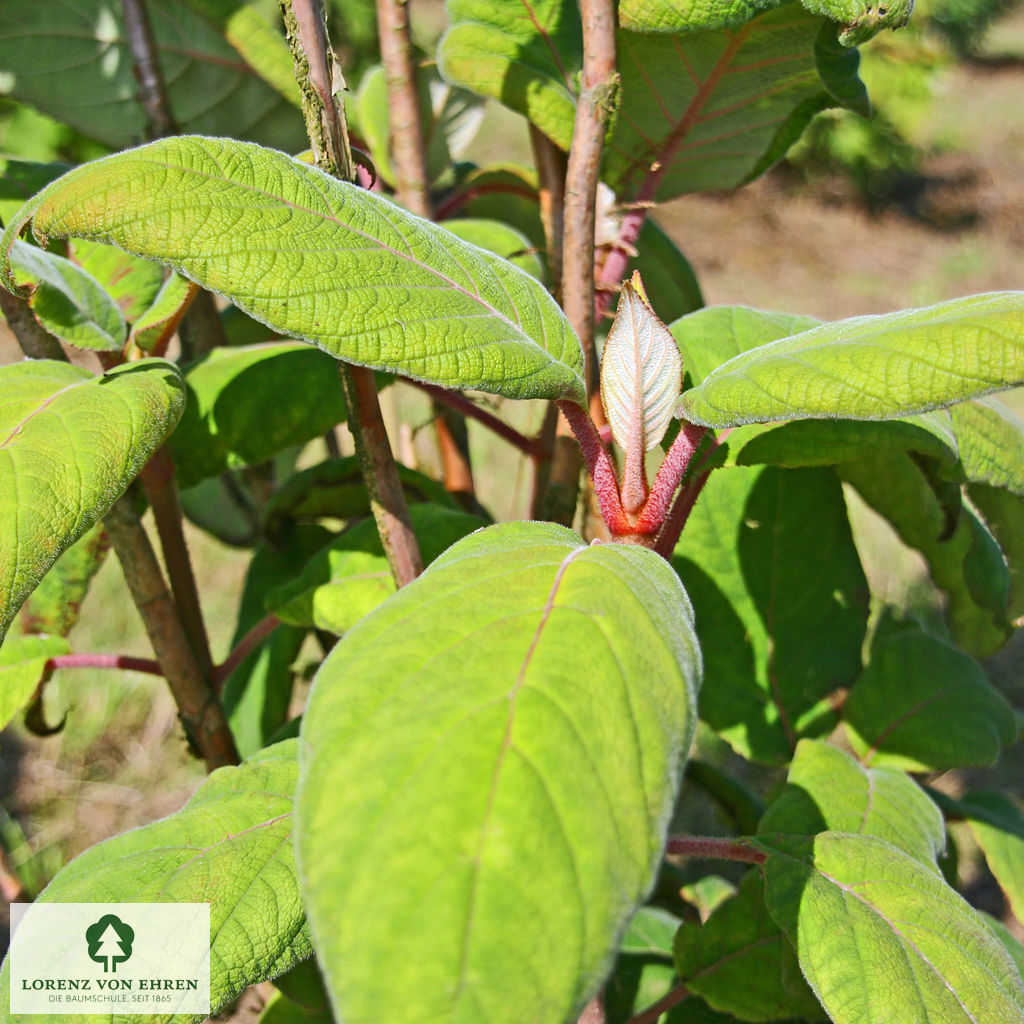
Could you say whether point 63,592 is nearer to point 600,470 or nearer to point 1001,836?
point 600,470

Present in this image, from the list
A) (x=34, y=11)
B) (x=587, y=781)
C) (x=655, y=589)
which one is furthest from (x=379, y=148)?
(x=587, y=781)

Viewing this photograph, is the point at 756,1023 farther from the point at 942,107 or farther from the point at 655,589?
the point at 942,107

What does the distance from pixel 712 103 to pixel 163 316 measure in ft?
1.74

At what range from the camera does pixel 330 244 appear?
0.57 metres

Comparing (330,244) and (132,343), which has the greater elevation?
(330,244)

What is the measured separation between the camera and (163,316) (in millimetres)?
762

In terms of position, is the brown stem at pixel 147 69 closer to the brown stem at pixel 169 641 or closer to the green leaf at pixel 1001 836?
the brown stem at pixel 169 641

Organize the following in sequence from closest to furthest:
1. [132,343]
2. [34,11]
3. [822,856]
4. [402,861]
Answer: [402,861] → [822,856] → [132,343] → [34,11]

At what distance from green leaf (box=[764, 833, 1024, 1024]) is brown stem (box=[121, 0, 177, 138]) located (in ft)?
2.99

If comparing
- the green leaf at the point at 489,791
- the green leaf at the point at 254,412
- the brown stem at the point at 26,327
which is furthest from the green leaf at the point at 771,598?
the brown stem at the point at 26,327

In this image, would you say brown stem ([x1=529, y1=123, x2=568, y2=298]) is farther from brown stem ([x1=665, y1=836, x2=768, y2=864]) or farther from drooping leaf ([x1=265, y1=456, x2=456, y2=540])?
brown stem ([x1=665, y1=836, x2=768, y2=864])

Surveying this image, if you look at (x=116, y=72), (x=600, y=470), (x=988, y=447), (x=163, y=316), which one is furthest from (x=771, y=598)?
(x=116, y=72)

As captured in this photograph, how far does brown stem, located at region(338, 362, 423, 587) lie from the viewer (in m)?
0.73

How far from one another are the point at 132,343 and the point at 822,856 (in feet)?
2.28
